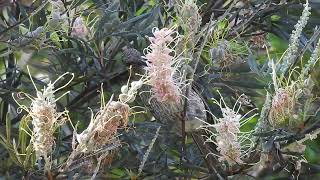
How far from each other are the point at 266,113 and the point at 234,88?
27 cm

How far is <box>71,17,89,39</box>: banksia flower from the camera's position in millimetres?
958

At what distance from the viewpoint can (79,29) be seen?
3.18ft

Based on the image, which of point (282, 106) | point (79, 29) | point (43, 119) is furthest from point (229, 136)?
point (79, 29)

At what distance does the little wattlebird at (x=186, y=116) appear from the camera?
774 millimetres

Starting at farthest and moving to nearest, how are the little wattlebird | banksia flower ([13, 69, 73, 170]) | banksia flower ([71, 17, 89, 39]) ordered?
banksia flower ([71, 17, 89, 39])
the little wattlebird
banksia flower ([13, 69, 73, 170])

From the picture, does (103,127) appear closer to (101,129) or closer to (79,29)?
(101,129)

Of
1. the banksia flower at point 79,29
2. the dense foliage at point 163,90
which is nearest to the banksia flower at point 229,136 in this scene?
the dense foliage at point 163,90

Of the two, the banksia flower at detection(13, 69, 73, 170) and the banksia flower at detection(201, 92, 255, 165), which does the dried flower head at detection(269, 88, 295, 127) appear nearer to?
the banksia flower at detection(201, 92, 255, 165)

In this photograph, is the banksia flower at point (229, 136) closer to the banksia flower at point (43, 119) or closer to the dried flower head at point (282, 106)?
the dried flower head at point (282, 106)

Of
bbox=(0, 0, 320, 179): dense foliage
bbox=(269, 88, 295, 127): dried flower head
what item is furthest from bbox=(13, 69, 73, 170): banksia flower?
bbox=(269, 88, 295, 127): dried flower head

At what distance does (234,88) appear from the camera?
3.32 feet

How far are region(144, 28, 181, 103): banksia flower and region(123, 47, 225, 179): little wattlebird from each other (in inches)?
1.1

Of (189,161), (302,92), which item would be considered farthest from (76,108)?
(302,92)

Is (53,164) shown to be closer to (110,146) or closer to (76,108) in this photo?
(110,146)
